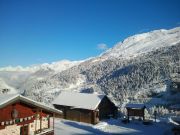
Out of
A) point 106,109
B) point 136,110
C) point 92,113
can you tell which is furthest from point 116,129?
point 106,109

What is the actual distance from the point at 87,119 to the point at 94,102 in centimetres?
360

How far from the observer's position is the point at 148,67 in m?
194

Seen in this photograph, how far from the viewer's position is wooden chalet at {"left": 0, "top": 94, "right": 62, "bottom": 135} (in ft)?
54.2

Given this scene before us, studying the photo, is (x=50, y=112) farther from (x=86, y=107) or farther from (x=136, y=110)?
(x=136, y=110)

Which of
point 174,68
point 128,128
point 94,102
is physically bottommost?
point 128,128

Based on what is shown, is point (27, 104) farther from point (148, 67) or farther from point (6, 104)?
point (148, 67)

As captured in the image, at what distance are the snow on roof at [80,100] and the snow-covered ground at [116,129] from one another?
4.50 m

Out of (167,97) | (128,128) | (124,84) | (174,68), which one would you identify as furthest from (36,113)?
(174,68)

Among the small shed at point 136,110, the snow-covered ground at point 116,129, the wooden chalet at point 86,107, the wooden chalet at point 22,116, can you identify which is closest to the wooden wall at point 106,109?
the wooden chalet at point 86,107

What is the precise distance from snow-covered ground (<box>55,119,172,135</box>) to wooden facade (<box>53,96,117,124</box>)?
2.27 metres

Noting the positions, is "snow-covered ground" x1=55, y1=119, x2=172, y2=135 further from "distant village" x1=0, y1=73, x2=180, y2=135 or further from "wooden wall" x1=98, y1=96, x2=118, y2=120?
"wooden wall" x1=98, y1=96, x2=118, y2=120

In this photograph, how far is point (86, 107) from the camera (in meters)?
49.8

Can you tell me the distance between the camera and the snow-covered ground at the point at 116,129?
38719 millimetres

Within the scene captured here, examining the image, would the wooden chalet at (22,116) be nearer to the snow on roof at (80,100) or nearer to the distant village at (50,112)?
the distant village at (50,112)
